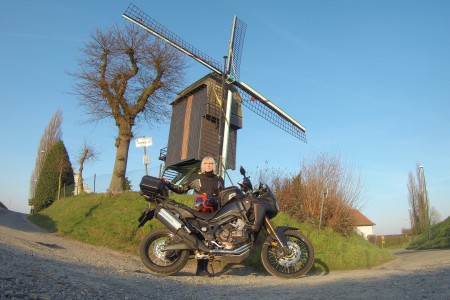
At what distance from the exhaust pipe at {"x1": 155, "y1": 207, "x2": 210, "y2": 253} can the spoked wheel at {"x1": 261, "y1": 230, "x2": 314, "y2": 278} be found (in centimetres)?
90

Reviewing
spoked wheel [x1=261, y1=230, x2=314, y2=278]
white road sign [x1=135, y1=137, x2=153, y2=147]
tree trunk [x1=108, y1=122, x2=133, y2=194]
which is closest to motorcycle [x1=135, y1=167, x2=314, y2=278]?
spoked wheel [x1=261, y1=230, x2=314, y2=278]

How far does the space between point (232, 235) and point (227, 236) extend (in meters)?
0.07

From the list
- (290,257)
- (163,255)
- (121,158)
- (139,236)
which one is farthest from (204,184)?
(121,158)

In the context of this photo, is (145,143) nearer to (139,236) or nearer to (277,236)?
(139,236)

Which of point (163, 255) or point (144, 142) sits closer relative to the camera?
point (163, 255)

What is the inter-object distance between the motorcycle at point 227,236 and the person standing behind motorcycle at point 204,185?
1.04 feet

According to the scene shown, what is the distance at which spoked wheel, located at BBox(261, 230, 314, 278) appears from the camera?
541 centimetres

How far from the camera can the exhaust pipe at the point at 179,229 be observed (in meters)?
5.31

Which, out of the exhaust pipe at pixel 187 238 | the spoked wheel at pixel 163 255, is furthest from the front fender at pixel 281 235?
the spoked wheel at pixel 163 255

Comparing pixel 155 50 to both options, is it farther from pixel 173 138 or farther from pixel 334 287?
pixel 334 287

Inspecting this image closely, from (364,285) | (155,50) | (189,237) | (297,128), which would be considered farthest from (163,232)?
(297,128)

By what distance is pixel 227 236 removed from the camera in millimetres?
5398

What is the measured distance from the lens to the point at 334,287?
4207mm

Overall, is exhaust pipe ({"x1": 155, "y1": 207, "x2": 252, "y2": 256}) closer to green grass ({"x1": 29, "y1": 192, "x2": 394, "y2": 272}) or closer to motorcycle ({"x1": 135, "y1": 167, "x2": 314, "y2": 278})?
motorcycle ({"x1": 135, "y1": 167, "x2": 314, "y2": 278})
